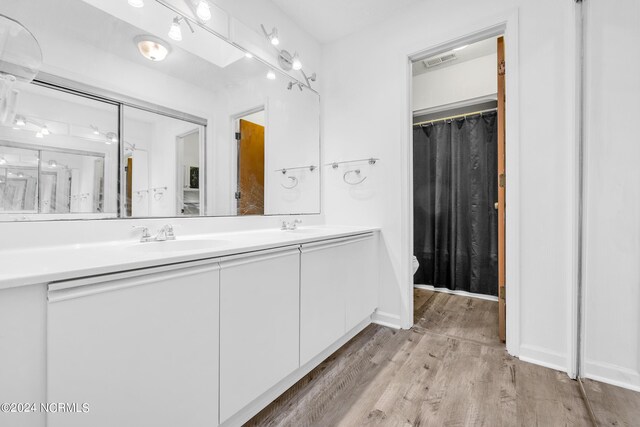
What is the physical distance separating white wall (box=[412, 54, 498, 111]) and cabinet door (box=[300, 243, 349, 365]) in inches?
92.8

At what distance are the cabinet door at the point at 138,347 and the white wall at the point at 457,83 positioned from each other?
3.14 m

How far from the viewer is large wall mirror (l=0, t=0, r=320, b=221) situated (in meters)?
1.10

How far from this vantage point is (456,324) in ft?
7.47

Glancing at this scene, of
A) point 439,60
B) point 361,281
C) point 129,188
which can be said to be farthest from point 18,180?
point 439,60

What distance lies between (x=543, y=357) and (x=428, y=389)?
82 centimetres

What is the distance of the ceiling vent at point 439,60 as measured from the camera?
9.51ft

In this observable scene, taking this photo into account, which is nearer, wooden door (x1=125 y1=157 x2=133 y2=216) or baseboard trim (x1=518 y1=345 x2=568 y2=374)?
wooden door (x1=125 y1=157 x2=133 y2=216)

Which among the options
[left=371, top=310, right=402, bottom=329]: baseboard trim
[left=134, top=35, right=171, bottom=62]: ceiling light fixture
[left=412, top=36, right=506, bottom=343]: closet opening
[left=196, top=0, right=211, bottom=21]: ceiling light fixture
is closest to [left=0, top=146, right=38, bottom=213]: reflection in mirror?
[left=134, top=35, right=171, bottom=62]: ceiling light fixture

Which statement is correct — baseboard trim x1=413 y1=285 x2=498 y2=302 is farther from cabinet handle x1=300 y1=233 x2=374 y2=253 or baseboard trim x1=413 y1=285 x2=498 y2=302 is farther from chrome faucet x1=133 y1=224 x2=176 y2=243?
chrome faucet x1=133 y1=224 x2=176 y2=243

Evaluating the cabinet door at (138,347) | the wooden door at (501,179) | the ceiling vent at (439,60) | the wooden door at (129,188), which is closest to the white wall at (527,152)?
the wooden door at (501,179)

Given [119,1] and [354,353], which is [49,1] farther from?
[354,353]

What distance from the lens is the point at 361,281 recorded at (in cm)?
203

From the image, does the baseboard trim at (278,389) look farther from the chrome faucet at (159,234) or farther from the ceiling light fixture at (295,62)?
the ceiling light fixture at (295,62)

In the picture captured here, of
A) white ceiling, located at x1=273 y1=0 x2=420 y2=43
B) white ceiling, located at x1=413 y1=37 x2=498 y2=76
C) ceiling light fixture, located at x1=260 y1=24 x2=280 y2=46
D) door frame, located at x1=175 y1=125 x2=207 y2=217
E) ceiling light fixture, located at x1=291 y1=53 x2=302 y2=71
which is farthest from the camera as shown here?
white ceiling, located at x1=413 y1=37 x2=498 y2=76
